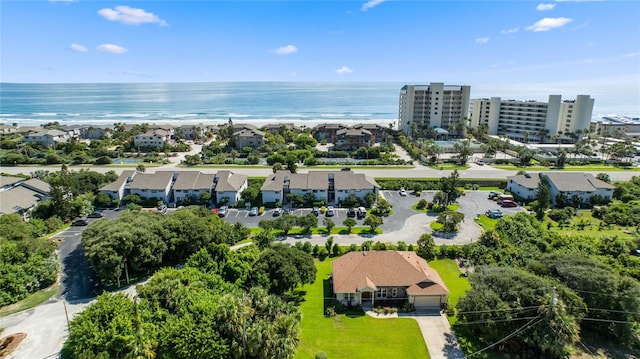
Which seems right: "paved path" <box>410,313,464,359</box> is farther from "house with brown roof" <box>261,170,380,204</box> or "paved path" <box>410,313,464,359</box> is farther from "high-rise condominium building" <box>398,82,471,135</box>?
"high-rise condominium building" <box>398,82,471,135</box>

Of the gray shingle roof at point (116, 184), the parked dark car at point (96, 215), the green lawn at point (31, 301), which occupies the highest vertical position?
the gray shingle roof at point (116, 184)

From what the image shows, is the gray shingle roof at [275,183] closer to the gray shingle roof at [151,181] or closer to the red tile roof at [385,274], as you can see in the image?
the gray shingle roof at [151,181]

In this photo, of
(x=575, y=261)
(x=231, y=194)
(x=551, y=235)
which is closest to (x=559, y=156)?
(x=551, y=235)

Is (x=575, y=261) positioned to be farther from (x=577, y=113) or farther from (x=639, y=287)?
(x=577, y=113)

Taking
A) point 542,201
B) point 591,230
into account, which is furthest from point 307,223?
point 591,230

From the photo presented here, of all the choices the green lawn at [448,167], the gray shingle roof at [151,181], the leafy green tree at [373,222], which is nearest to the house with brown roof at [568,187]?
the green lawn at [448,167]

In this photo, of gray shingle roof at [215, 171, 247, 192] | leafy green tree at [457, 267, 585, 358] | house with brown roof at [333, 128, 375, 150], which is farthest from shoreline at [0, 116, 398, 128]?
leafy green tree at [457, 267, 585, 358]
